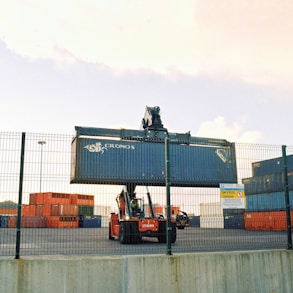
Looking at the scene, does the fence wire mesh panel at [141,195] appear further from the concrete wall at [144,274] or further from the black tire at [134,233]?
the black tire at [134,233]

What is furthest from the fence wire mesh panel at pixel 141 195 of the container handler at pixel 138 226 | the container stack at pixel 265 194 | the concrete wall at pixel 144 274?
the container handler at pixel 138 226

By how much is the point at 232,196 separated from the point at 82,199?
149 inches

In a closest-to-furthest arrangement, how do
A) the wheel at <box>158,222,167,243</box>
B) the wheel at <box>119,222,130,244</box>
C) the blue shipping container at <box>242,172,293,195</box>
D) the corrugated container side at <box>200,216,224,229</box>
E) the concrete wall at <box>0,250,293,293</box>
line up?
the concrete wall at <box>0,250,293,293</box> < the corrugated container side at <box>200,216,224,229</box> < the blue shipping container at <box>242,172,293,195</box> < the wheel at <box>158,222,167,243</box> < the wheel at <box>119,222,130,244</box>

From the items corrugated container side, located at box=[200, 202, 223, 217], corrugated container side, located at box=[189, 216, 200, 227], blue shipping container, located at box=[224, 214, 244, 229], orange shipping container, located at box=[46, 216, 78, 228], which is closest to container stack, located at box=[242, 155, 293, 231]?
blue shipping container, located at box=[224, 214, 244, 229]

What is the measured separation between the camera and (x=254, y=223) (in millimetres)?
10906

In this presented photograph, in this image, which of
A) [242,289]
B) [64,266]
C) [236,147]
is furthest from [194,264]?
[236,147]

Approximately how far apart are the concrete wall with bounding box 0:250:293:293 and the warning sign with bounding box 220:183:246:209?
52.9 inches

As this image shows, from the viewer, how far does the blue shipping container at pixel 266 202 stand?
9.23 meters

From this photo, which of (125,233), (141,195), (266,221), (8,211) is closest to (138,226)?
(125,233)

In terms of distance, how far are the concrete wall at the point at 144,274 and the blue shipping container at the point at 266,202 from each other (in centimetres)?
177

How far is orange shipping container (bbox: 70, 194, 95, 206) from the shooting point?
7549 mm

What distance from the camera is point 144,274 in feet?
23.2

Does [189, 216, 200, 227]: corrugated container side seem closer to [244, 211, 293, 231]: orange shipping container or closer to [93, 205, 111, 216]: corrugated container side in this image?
[244, 211, 293, 231]: orange shipping container

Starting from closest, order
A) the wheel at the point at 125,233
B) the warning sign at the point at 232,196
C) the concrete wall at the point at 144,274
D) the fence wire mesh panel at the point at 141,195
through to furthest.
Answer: the concrete wall at the point at 144,274 < the fence wire mesh panel at the point at 141,195 < the warning sign at the point at 232,196 < the wheel at the point at 125,233
